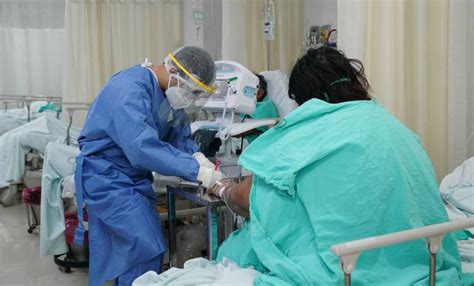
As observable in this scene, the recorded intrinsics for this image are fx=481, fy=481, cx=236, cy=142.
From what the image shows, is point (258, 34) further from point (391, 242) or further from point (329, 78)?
point (391, 242)

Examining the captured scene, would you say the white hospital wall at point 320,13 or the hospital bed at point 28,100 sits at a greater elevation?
the white hospital wall at point 320,13

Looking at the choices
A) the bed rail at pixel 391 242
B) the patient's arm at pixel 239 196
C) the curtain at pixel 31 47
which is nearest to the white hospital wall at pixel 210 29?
Answer: the curtain at pixel 31 47

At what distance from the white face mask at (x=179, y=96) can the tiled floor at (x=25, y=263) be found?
1271mm

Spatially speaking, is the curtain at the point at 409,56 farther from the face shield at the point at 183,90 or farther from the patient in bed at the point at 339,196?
the patient in bed at the point at 339,196

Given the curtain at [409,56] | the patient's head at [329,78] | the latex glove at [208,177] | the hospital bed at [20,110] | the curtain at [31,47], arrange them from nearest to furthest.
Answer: the patient's head at [329,78], the latex glove at [208,177], the curtain at [409,56], the hospital bed at [20,110], the curtain at [31,47]

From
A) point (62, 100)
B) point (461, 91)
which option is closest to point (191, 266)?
point (461, 91)

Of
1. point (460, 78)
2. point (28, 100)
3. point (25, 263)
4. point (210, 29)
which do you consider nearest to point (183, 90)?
point (460, 78)

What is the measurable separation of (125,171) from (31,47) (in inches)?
127

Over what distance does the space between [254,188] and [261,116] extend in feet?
6.38

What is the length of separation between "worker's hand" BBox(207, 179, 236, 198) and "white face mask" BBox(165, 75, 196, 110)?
42 cm

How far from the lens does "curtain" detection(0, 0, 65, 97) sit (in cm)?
455

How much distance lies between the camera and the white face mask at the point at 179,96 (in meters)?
1.99

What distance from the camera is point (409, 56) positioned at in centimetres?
241

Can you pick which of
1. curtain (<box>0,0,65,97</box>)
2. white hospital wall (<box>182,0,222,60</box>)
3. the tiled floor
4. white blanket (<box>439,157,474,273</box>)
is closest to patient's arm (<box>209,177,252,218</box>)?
white blanket (<box>439,157,474,273</box>)
